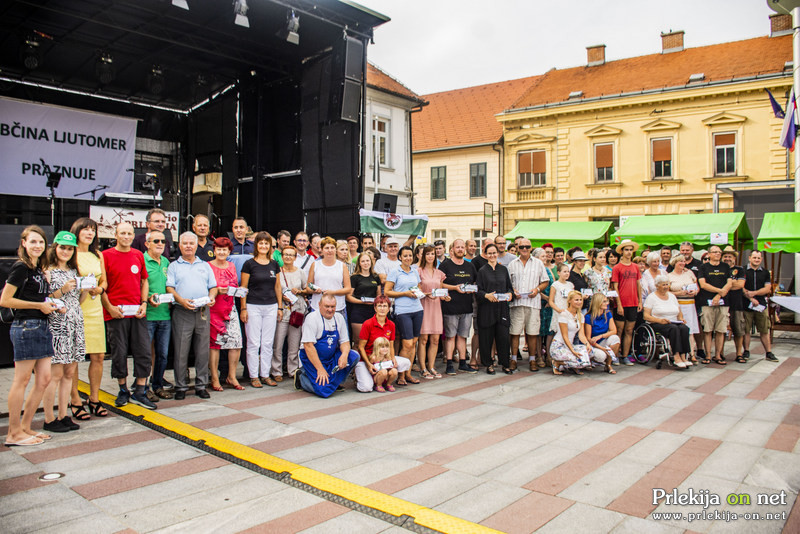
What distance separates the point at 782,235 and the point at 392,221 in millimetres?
8385

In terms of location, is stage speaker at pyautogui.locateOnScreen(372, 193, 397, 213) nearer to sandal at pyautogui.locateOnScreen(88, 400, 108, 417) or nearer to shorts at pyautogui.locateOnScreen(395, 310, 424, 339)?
shorts at pyautogui.locateOnScreen(395, 310, 424, 339)

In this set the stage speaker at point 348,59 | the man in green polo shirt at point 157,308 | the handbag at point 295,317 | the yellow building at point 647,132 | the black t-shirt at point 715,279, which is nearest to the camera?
the man in green polo shirt at point 157,308

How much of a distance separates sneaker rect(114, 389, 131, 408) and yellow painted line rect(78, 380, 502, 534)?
1.71 ft

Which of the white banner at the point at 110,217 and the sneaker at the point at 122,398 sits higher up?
the white banner at the point at 110,217

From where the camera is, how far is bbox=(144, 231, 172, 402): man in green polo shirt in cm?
593

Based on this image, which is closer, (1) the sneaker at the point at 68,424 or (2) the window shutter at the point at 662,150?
(1) the sneaker at the point at 68,424

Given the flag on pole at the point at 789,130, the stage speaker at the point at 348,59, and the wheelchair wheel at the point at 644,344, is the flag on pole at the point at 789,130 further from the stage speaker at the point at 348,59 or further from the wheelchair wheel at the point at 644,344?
the stage speaker at the point at 348,59

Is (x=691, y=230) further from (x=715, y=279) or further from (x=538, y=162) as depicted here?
(x=538, y=162)

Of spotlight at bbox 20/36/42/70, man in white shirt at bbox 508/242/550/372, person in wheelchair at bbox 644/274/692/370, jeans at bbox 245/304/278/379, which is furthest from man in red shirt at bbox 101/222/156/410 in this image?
spotlight at bbox 20/36/42/70

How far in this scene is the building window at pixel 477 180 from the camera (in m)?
28.7

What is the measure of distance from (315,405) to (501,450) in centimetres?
228

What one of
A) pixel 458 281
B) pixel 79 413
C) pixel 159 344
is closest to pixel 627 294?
pixel 458 281

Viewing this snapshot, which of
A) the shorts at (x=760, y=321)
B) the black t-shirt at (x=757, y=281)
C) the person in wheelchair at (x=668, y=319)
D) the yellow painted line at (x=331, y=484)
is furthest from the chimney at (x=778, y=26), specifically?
the yellow painted line at (x=331, y=484)

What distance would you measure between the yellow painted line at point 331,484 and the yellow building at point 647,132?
22.6 metres
